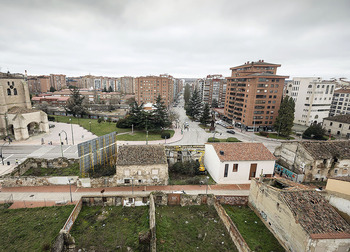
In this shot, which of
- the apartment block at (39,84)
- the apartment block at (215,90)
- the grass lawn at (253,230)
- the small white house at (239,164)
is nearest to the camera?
the grass lawn at (253,230)

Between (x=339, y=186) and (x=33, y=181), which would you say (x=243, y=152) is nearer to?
(x=339, y=186)

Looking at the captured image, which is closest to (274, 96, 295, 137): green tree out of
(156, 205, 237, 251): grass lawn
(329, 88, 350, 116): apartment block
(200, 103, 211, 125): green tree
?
(200, 103, 211, 125): green tree

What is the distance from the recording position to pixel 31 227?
52.6ft

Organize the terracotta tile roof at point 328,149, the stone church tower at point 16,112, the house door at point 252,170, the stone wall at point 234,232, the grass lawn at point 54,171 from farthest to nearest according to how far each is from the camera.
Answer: the stone church tower at point 16,112 → the grass lawn at point 54,171 → the terracotta tile roof at point 328,149 → the house door at point 252,170 → the stone wall at point 234,232

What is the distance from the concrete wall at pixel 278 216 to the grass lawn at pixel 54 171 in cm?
2268

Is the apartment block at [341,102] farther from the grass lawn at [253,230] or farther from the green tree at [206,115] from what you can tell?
the grass lawn at [253,230]

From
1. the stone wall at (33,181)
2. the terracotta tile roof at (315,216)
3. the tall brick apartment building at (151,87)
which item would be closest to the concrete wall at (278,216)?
the terracotta tile roof at (315,216)

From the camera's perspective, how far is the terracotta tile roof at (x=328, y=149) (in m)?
24.7

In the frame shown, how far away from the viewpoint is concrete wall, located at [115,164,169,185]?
72.5 ft

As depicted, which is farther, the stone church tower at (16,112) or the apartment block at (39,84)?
the apartment block at (39,84)

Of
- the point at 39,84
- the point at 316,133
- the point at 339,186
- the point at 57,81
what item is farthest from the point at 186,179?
the point at 57,81

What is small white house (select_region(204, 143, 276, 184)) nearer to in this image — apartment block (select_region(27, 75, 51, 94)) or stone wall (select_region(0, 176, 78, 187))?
stone wall (select_region(0, 176, 78, 187))

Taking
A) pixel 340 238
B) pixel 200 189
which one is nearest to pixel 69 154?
pixel 200 189

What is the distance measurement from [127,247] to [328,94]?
235 feet
